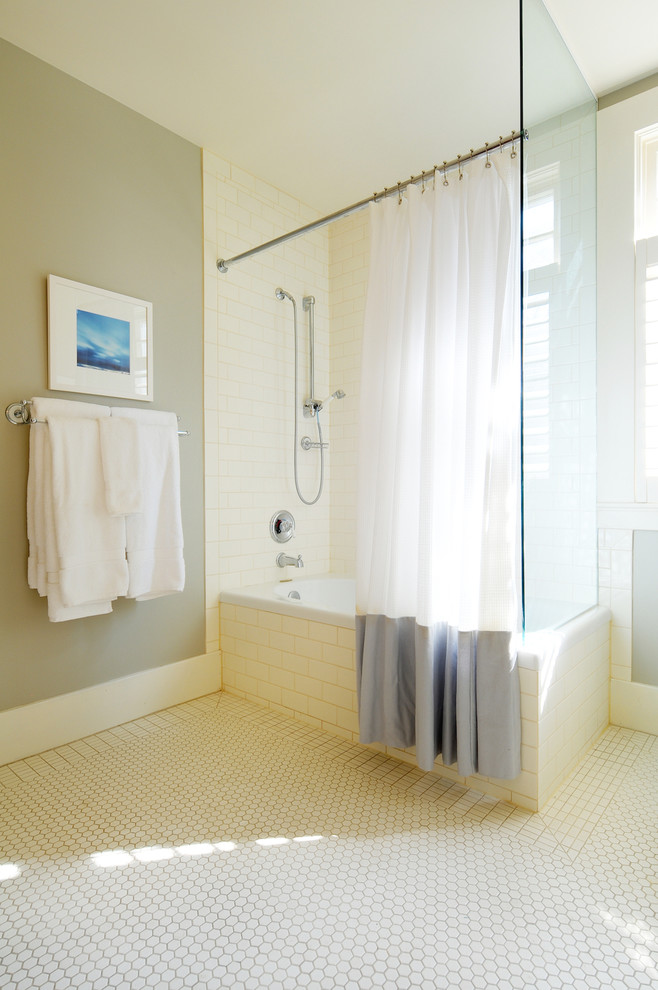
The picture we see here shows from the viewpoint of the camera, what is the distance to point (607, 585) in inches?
98.9

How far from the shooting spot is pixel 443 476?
187 cm

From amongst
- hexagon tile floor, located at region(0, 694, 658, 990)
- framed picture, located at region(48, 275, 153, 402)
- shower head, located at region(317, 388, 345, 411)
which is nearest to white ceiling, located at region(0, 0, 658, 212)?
framed picture, located at region(48, 275, 153, 402)

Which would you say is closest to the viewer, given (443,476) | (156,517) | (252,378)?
(443,476)

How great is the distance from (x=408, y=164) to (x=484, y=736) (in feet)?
9.14

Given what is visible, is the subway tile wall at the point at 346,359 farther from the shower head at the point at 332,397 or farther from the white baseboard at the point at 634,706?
the white baseboard at the point at 634,706

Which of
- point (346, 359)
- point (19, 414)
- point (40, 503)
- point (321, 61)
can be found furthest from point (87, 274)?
point (346, 359)

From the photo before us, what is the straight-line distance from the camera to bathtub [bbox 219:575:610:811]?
1793mm

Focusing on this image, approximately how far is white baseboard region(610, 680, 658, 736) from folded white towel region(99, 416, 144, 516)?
7.25ft

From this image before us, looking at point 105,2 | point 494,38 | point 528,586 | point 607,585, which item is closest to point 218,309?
point 105,2

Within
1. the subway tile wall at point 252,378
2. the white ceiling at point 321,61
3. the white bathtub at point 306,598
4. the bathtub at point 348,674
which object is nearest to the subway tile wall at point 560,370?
the bathtub at point 348,674

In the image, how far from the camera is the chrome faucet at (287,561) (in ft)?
10.6

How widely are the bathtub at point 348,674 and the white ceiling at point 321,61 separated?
7.23 feet

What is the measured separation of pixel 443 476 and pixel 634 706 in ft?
4.79

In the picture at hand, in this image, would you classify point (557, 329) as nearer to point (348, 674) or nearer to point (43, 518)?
point (348, 674)
